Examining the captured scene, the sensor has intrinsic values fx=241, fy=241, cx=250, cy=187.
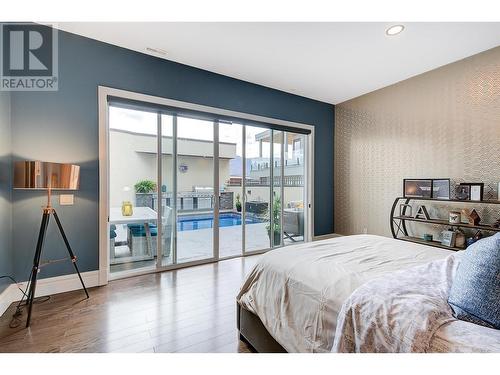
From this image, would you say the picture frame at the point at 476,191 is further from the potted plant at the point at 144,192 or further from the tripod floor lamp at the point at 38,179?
the tripod floor lamp at the point at 38,179

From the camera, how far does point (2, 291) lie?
228 centimetres

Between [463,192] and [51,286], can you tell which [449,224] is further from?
[51,286]

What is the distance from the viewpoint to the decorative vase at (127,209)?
324 centimetres

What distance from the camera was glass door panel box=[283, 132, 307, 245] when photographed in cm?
464

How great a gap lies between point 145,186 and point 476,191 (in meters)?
4.24

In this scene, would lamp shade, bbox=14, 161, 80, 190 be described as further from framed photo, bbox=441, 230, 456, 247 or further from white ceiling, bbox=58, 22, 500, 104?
framed photo, bbox=441, 230, 456, 247

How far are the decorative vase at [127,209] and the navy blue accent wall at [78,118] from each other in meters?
0.40

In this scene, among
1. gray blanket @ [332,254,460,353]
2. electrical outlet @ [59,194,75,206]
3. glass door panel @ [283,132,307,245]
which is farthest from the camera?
glass door panel @ [283,132,307,245]

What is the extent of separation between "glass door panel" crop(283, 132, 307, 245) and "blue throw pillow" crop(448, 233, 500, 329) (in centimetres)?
360

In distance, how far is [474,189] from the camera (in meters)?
2.98

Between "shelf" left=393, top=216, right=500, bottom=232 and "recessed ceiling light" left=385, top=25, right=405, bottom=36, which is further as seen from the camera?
"shelf" left=393, top=216, right=500, bottom=232

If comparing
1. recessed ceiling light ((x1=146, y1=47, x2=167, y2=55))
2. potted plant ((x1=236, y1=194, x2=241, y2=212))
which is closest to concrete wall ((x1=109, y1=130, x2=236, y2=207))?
potted plant ((x1=236, y1=194, x2=241, y2=212))

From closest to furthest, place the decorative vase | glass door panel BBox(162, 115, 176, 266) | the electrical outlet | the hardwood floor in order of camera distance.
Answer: the hardwood floor < the electrical outlet < the decorative vase < glass door panel BBox(162, 115, 176, 266)
